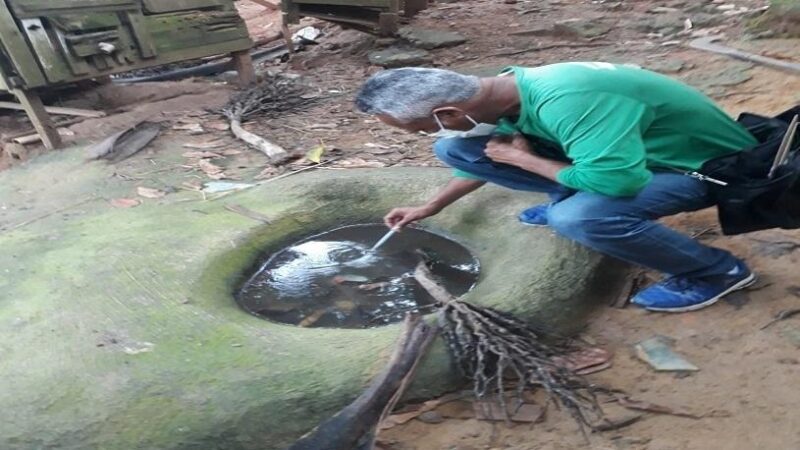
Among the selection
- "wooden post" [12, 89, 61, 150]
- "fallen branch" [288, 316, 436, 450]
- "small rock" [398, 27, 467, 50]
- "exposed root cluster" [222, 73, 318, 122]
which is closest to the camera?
"fallen branch" [288, 316, 436, 450]

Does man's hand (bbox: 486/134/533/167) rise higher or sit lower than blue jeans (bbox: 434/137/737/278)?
higher

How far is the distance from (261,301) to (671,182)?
5.78ft

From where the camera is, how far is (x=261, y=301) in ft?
9.62

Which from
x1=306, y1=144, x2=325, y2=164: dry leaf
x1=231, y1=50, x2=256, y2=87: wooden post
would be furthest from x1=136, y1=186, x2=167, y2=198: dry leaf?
x1=231, y1=50, x2=256, y2=87: wooden post

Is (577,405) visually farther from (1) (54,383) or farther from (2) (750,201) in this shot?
(1) (54,383)

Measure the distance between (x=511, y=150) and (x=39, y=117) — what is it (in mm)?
4390

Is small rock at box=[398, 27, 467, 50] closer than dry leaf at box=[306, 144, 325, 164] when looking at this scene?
No

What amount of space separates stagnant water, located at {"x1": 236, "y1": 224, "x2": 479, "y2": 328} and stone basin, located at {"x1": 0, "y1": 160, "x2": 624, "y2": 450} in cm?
10

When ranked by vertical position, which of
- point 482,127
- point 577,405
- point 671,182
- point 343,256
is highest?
point 482,127

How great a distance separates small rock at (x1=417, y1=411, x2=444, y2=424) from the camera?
2273mm

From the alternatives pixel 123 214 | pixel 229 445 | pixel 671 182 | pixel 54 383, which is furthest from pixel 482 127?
pixel 123 214

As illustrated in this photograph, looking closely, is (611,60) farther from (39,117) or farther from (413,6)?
(39,117)

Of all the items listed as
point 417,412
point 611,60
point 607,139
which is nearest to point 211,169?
point 417,412

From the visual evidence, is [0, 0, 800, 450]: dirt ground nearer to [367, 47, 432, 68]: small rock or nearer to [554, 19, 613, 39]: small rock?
[554, 19, 613, 39]: small rock
